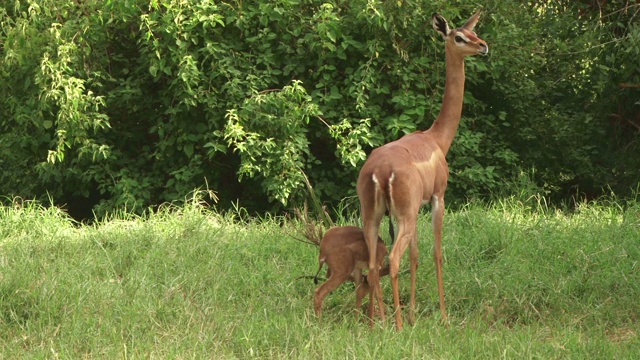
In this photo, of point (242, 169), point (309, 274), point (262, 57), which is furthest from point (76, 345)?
point (262, 57)

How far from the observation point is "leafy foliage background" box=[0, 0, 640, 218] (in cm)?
959

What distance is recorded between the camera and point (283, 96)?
9453 millimetres

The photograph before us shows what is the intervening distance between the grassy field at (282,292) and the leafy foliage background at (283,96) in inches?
49.0

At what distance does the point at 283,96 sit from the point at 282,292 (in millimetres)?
3119

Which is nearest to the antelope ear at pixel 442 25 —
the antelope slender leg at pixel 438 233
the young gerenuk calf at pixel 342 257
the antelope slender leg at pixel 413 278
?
the antelope slender leg at pixel 438 233

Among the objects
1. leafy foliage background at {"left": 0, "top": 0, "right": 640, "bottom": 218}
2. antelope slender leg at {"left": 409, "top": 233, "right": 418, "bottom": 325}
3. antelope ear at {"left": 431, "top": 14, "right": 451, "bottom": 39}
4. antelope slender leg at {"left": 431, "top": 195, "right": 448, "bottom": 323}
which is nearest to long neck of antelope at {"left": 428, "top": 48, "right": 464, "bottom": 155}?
antelope ear at {"left": 431, "top": 14, "right": 451, "bottom": 39}

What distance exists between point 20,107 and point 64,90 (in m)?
0.84

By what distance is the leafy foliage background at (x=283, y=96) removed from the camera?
9594 millimetres

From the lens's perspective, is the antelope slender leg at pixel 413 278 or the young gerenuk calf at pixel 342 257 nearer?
the young gerenuk calf at pixel 342 257

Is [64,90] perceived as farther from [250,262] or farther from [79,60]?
[250,262]

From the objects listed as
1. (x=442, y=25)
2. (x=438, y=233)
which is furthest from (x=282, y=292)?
(x=442, y=25)

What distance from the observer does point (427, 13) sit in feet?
32.4

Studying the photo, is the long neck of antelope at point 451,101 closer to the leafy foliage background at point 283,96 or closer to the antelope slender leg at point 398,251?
the antelope slender leg at point 398,251

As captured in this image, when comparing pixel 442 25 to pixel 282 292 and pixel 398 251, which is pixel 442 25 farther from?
pixel 282 292
